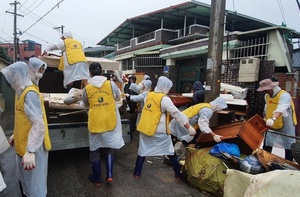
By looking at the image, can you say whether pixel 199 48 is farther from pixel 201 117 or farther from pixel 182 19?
pixel 201 117

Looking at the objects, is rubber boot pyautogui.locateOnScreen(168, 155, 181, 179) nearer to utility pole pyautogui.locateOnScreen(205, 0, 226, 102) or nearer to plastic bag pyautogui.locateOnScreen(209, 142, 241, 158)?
plastic bag pyautogui.locateOnScreen(209, 142, 241, 158)

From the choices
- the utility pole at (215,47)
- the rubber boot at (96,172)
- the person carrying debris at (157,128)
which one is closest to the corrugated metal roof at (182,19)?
the utility pole at (215,47)

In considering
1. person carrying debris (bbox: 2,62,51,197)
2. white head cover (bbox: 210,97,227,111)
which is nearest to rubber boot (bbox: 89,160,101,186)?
person carrying debris (bbox: 2,62,51,197)

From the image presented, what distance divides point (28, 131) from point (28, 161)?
32cm

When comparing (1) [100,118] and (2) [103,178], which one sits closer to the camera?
(1) [100,118]

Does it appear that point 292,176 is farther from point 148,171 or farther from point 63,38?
point 63,38

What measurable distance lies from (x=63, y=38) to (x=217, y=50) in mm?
2754

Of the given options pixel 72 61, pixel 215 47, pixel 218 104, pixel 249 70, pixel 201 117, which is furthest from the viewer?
pixel 249 70

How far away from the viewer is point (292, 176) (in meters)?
1.70

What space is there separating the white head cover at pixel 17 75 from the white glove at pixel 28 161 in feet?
2.08

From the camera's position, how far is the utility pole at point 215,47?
162 inches

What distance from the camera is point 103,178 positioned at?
3.63 m

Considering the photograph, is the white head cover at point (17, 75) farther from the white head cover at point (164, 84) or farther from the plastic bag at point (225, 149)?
the plastic bag at point (225, 149)

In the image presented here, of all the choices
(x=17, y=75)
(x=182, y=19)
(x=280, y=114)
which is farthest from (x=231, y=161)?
(x=182, y=19)
